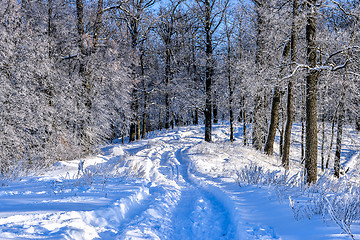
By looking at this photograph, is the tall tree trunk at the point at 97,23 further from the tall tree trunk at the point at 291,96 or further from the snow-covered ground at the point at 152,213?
the tall tree trunk at the point at 291,96

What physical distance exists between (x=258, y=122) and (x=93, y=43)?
38.4 feet

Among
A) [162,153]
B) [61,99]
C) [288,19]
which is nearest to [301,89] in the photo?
[288,19]

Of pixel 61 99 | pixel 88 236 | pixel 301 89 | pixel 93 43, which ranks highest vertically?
pixel 93 43

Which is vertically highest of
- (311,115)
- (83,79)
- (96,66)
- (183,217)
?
(96,66)

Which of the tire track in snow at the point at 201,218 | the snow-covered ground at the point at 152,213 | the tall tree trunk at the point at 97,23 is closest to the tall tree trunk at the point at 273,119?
the snow-covered ground at the point at 152,213

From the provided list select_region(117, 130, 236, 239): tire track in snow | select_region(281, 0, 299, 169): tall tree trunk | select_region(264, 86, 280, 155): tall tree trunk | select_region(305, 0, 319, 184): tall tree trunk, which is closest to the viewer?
select_region(117, 130, 236, 239): tire track in snow

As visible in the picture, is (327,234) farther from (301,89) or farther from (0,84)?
(301,89)

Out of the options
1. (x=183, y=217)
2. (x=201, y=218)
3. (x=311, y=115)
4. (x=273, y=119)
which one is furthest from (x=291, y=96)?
(x=183, y=217)

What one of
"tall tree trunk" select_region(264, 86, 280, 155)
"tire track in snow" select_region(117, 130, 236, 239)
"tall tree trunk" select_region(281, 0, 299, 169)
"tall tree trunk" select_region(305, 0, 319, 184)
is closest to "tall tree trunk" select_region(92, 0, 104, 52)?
"tire track in snow" select_region(117, 130, 236, 239)

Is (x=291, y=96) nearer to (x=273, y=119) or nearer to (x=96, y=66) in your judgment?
(x=273, y=119)

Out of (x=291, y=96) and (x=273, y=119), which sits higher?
(x=291, y=96)

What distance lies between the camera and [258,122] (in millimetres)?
15969

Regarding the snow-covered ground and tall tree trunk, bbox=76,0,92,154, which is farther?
tall tree trunk, bbox=76,0,92,154

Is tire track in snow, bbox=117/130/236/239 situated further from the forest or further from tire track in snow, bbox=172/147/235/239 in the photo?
the forest
